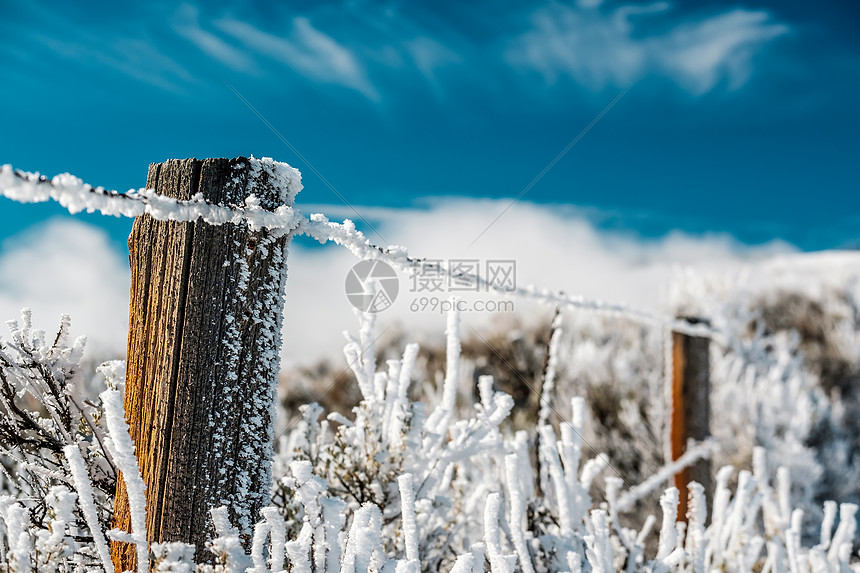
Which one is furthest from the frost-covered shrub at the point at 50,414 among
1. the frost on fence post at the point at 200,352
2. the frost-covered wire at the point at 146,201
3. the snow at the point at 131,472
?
the frost-covered wire at the point at 146,201

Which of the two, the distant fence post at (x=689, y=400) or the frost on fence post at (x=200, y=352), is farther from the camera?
the distant fence post at (x=689, y=400)

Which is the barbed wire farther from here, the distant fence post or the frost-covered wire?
the distant fence post

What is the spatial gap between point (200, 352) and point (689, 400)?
306 cm

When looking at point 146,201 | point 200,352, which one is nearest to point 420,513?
point 200,352

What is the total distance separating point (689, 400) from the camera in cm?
348

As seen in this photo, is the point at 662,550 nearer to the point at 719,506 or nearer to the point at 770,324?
the point at 719,506

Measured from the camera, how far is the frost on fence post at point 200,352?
1161 millimetres

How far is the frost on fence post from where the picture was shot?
1161 mm

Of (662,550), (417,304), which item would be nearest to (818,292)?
(417,304)

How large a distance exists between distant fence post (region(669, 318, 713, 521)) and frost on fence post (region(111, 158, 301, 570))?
9.33 ft

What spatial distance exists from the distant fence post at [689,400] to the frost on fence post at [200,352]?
284cm

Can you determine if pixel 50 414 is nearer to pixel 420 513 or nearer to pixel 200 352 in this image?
pixel 200 352

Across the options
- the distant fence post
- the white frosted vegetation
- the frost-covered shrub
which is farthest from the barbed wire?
the distant fence post

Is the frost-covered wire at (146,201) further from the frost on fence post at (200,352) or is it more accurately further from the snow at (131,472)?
the snow at (131,472)
